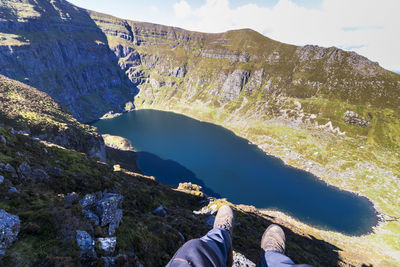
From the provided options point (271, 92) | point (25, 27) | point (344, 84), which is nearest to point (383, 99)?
point (344, 84)

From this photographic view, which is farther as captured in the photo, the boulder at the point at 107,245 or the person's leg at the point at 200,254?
the boulder at the point at 107,245

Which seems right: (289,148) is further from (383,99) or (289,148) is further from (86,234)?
(86,234)

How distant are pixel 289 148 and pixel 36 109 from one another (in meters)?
128

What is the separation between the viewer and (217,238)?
6625mm

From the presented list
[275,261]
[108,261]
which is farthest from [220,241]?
[108,261]

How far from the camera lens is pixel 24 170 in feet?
45.8

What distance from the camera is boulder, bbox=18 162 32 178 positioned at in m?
13.6

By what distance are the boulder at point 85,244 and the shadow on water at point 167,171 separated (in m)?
68.4

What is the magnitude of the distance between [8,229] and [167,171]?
81.1 meters

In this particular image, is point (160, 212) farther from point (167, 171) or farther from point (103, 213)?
point (167, 171)

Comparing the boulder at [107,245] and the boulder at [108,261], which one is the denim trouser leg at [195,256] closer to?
the boulder at [108,261]

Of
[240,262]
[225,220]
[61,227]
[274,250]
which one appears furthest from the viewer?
[240,262]

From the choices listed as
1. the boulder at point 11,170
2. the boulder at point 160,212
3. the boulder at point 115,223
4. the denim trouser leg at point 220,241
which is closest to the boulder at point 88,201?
the boulder at point 115,223

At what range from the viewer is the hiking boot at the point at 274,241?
947 centimetres
